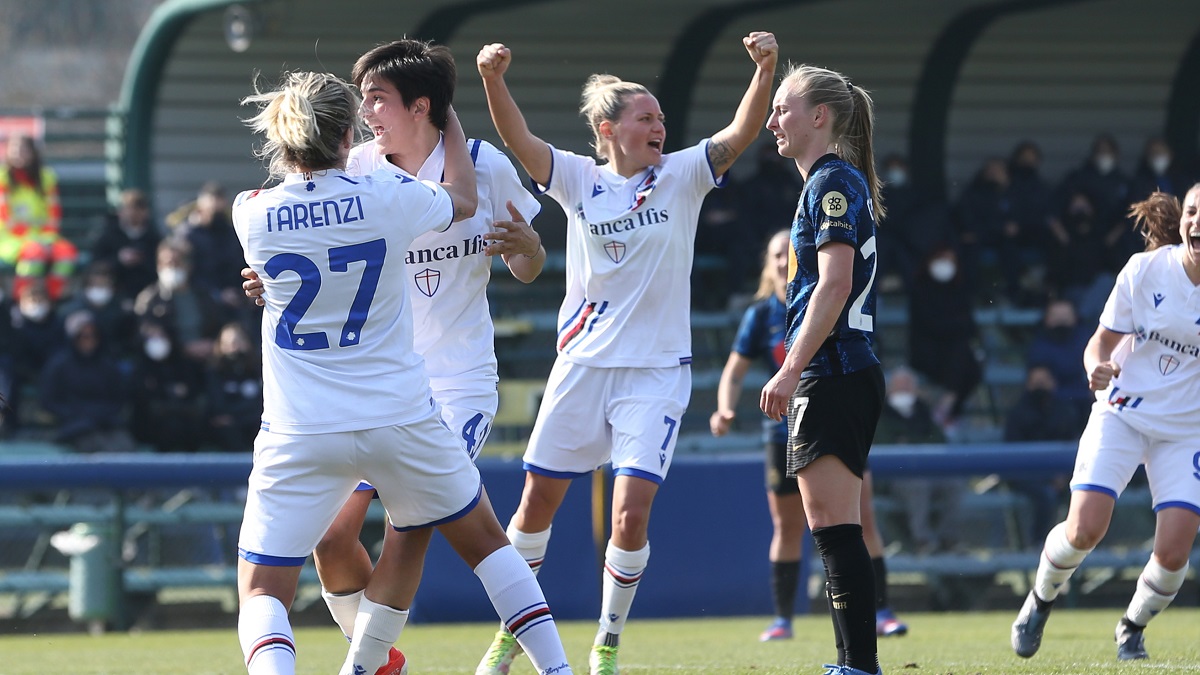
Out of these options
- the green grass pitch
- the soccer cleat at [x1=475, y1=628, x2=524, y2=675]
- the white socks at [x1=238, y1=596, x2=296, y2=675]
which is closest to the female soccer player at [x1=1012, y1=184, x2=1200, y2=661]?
the green grass pitch

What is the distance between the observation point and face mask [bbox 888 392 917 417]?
12992 millimetres

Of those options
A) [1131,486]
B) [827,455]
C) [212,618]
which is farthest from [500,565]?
[1131,486]

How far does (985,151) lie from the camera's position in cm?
1745

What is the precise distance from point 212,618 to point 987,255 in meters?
8.48

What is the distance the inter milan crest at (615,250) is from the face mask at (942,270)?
323 inches

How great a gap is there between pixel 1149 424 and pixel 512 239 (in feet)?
10.1

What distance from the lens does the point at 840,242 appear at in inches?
202

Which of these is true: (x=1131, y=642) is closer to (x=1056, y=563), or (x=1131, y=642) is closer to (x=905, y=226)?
(x=1056, y=563)

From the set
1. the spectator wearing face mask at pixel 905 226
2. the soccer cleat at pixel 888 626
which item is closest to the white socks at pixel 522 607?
the soccer cleat at pixel 888 626

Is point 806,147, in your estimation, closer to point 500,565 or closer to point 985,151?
point 500,565

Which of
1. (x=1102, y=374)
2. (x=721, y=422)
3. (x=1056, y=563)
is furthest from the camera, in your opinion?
(x=721, y=422)

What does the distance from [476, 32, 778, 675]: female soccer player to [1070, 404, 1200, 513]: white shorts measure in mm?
1820

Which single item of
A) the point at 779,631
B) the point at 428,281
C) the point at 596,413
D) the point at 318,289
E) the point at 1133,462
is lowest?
the point at 779,631

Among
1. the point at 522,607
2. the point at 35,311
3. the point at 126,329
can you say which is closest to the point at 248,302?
the point at 126,329
